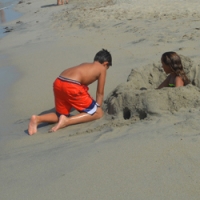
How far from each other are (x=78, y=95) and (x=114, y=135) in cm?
102

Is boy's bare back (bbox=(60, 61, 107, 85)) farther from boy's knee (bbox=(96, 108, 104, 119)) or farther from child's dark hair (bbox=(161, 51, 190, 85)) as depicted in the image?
child's dark hair (bbox=(161, 51, 190, 85))

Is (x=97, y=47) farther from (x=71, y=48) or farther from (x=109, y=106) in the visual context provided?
(x=109, y=106)

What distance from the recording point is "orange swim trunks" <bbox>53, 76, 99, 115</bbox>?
464 centimetres

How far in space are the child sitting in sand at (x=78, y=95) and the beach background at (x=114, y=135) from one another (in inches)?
4.2

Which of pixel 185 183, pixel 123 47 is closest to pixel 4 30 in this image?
pixel 123 47

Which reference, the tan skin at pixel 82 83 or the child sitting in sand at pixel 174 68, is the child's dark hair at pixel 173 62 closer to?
the child sitting in sand at pixel 174 68

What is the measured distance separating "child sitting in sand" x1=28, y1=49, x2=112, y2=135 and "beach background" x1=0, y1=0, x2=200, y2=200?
0.11 m

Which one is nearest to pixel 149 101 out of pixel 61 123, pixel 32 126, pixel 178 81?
pixel 178 81

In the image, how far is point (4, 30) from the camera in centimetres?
1348

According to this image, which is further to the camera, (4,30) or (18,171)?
(4,30)

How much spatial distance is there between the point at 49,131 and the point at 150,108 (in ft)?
3.83

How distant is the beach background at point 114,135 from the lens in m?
2.91

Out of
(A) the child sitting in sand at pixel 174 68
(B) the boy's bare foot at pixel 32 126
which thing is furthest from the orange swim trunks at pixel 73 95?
(A) the child sitting in sand at pixel 174 68

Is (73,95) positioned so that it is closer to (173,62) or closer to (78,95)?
(78,95)
